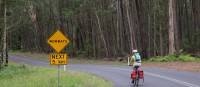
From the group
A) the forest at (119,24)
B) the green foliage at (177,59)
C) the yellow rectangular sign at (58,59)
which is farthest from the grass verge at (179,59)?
the yellow rectangular sign at (58,59)

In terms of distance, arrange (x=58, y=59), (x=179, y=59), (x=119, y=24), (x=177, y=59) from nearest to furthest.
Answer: (x=58, y=59)
(x=179, y=59)
(x=177, y=59)
(x=119, y=24)

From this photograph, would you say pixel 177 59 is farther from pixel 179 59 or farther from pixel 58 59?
pixel 58 59

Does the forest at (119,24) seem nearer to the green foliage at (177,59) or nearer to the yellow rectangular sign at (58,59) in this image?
the green foliage at (177,59)

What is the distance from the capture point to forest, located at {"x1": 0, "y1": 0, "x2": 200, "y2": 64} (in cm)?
4722

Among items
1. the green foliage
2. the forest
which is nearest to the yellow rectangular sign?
the green foliage

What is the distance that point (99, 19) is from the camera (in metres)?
55.8

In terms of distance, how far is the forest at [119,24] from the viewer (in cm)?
4722

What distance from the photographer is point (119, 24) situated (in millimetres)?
53469

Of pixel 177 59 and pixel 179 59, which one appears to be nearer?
pixel 179 59

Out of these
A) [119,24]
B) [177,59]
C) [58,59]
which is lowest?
[177,59]

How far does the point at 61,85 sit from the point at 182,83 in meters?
5.91

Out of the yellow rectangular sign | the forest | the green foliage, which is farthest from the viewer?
the forest

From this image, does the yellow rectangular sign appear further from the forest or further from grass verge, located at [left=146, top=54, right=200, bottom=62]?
the forest

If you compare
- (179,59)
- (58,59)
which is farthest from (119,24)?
(58,59)
